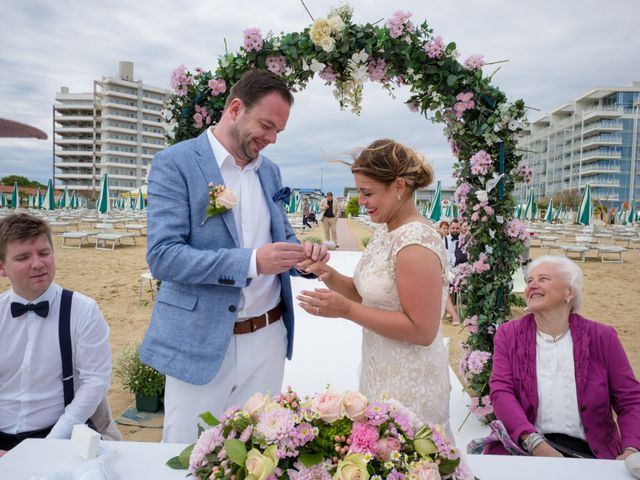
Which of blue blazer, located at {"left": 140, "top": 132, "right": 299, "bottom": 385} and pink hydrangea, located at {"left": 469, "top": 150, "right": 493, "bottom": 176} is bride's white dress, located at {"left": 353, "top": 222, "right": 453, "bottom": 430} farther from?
pink hydrangea, located at {"left": 469, "top": 150, "right": 493, "bottom": 176}

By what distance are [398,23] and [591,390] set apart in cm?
313

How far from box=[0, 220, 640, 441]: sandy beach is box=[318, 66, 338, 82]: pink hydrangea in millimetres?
3507

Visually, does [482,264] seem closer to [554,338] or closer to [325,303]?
[554,338]

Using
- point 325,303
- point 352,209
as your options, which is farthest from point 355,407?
point 352,209

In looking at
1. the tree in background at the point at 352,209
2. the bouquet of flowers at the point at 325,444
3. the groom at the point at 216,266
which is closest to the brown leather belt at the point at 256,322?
the groom at the point at 216,266

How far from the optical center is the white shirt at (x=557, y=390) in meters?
2.46

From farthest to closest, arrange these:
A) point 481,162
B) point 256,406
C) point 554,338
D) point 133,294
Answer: point 133,294 → point 481,162 → point 554,338 → point 256,406

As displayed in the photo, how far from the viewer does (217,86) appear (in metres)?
4.29

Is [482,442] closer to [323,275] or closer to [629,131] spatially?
[323,275]

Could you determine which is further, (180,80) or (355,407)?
(180,80)

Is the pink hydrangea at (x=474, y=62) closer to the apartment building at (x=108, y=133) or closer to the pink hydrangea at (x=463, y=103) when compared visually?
the pink hydrangea at (x=463, y=103)

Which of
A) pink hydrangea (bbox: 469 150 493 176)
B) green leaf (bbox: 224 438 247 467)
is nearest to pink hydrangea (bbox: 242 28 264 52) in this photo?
pink hydrangea (bbox: 469 150 493 176)

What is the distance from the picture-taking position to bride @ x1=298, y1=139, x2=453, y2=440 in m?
1.95

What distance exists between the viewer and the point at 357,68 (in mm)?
4137
